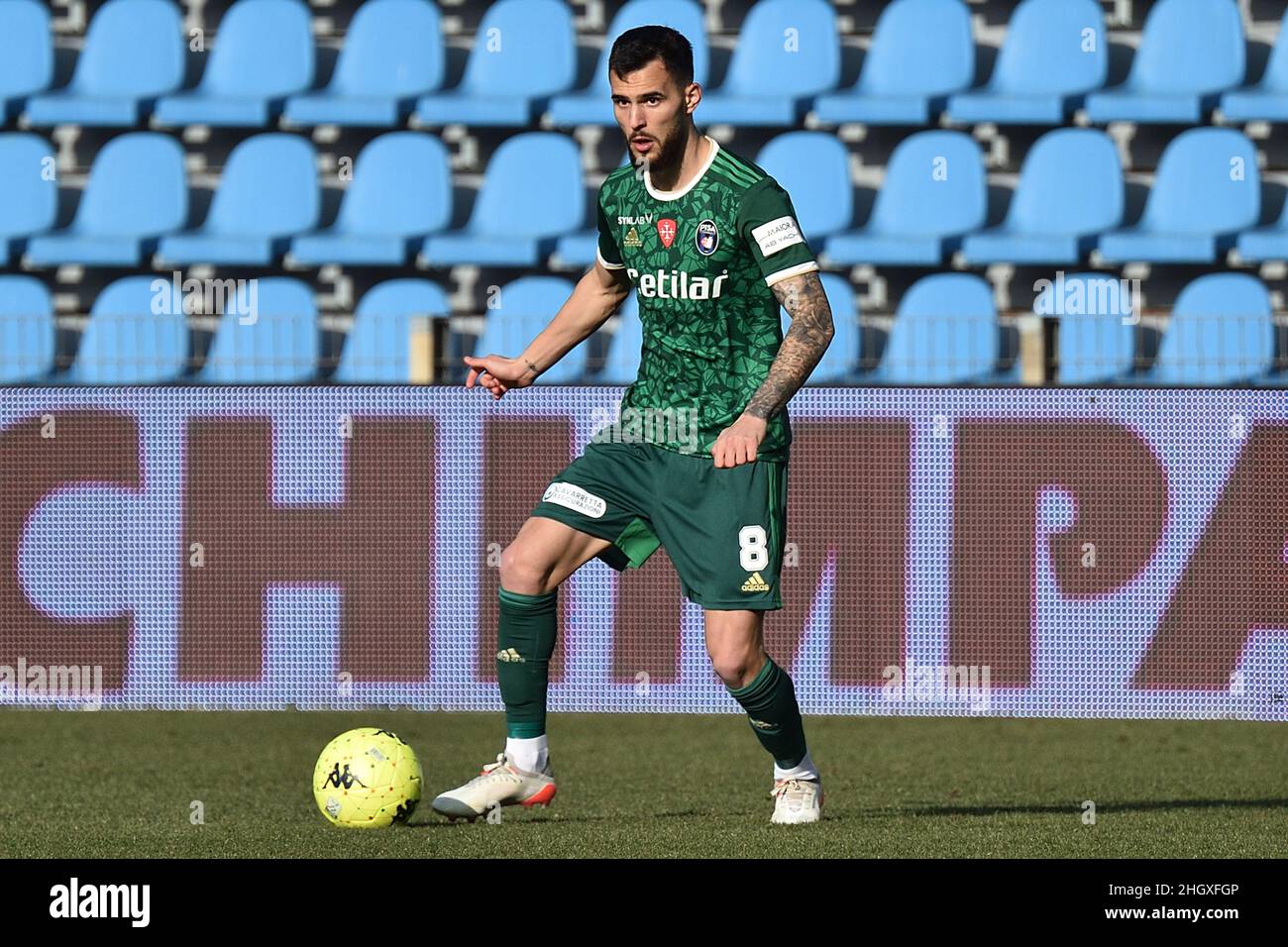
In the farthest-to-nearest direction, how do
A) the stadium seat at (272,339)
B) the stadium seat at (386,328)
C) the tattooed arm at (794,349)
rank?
the stadium seat at (272,339)
the stadium seat at (386,328)
the tattooed arm at (794,349)

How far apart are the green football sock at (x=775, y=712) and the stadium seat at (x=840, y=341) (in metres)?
3.58

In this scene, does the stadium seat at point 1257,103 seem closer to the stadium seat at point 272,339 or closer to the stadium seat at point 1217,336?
the stadium seat at point 1217,336

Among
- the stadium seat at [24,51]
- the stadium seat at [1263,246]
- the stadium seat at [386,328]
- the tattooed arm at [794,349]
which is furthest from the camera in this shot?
the stadium seat at [24,51]

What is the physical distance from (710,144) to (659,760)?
119 inches

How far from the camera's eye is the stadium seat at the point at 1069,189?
492 inches

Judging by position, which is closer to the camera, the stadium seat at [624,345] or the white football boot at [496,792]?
the white football boot at [496,792]

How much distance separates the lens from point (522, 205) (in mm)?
12633

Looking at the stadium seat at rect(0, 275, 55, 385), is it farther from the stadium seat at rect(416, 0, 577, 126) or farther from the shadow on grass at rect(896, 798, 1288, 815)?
the shadow on grass at rect(896, 798, 1288, 815)

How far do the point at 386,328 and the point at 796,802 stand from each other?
21.1 ft

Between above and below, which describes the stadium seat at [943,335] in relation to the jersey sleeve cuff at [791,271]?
above

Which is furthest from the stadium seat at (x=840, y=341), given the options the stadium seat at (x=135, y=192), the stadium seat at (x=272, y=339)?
the stadium seat at (x=135, y=192)

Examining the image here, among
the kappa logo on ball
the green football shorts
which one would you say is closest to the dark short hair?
the green football shorts
